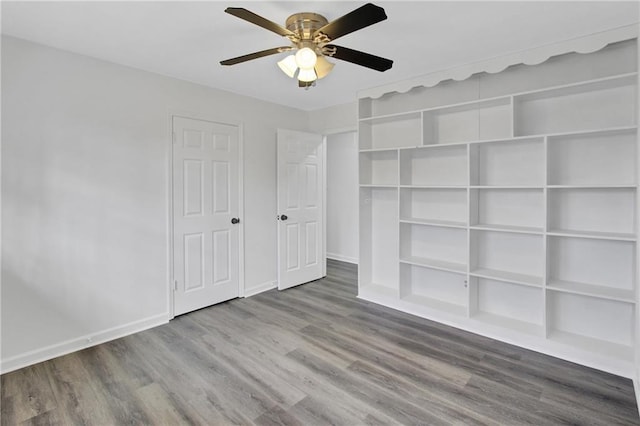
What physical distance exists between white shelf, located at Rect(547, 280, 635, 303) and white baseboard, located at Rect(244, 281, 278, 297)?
9.81ft

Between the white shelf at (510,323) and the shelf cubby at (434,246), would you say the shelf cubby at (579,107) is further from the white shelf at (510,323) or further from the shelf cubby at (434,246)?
the white shelf at (510,323)

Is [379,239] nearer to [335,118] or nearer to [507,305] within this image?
[507,305]

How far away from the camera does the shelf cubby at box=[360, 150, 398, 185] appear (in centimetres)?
382

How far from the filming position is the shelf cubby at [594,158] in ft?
8.05

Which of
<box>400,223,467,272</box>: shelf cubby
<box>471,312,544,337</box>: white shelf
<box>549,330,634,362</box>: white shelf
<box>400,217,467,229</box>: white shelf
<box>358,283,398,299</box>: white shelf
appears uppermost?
<box>400,217,467,229</box>: white shelf

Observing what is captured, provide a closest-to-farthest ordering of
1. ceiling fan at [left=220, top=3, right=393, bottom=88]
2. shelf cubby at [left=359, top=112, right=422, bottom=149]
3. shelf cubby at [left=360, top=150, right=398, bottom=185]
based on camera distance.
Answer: ceiling fan at [left=220, top=3, right=393, bottom=88]
shelf cubby at [left=359, top=112, right=422, bottom=149]
shelf cubby at [left=360, top=150, right=398, bottom=185]

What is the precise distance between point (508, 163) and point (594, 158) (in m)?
0.61

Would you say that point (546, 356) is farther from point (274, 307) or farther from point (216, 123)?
point (216, 123)

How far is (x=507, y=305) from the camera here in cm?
308

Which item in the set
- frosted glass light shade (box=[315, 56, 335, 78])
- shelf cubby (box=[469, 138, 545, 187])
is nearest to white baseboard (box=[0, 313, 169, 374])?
frosted glass light shade (box=[315, 56, 335, 78])

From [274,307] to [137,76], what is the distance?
8.81 ft

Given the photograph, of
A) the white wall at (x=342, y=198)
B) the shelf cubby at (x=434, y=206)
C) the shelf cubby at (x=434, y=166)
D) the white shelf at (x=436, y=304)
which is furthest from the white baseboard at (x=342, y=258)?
the shelf cubby at (x=434, y=166)

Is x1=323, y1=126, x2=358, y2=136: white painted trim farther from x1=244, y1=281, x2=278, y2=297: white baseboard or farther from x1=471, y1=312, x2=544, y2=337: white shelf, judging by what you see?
x1=471, y1=312, x2=544, y2=337: white shelf

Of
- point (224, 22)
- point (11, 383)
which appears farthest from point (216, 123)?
point (11, 383)
